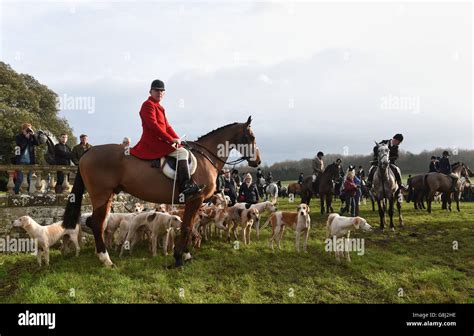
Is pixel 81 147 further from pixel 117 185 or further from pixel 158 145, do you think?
pixel 158 145

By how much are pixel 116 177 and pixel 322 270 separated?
5390 millimetres

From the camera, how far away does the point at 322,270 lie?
28.6 feet

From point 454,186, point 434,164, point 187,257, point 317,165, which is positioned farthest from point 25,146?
point 434,164

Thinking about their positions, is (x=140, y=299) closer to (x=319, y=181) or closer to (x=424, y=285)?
(x=424, y=285)

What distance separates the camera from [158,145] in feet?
26.5

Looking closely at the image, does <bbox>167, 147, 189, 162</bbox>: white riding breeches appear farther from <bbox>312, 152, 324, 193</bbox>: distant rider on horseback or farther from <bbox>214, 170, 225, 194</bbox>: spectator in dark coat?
<bbox>312, 152, 324, 193</bbox>: distant rider on horseback

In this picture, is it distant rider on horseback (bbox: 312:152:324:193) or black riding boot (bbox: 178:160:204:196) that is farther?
distant rider on horseback (bbox: 312:152:324:193)

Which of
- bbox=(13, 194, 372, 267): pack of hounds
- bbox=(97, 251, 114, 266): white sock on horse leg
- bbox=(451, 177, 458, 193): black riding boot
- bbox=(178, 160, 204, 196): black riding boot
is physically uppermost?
bbox=(178, 160, 204, 196): black riding boot

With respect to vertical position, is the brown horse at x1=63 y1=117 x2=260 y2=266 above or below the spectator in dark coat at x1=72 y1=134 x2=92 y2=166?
below

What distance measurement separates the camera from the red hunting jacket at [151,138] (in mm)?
7965

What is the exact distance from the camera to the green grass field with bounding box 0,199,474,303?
6.76 meters

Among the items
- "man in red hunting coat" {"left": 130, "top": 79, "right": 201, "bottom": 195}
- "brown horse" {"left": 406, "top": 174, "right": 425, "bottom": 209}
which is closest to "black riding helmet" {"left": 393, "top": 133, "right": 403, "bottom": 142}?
"brown horse" {"left": 406, "top": 174, "right": 425, "bottom": 209}

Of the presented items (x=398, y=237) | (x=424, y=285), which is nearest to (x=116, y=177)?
(x=424, y=285)
